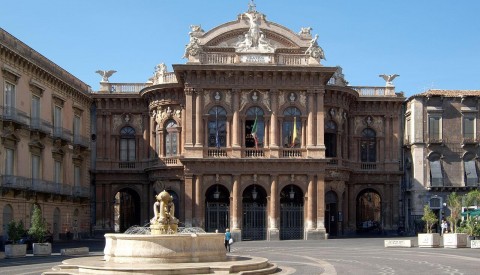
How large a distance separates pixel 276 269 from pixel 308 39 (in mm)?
32092

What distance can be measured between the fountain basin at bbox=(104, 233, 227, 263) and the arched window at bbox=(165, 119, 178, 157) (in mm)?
28372

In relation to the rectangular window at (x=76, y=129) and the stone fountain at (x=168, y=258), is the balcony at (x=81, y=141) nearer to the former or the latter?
the rectangular window at (x=76, y=129)

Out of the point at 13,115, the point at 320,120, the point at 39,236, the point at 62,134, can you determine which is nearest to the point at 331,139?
the point at 320,120

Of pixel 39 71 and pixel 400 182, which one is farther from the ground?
pixel 39 71

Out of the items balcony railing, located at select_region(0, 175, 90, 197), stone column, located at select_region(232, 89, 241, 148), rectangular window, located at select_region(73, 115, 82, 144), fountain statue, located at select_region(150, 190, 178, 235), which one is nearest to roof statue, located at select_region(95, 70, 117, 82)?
rectangular window, located at select_region(73, 115, 82, 144)

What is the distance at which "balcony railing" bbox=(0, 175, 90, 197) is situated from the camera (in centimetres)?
4180

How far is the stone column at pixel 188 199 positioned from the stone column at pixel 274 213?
513 cm

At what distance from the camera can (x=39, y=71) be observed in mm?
46750

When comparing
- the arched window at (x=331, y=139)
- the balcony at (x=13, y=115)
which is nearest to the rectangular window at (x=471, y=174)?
the arched window at (x=331, y=139)

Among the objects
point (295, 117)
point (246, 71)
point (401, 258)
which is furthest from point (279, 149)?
point (401, 258)

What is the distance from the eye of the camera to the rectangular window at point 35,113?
45750mm

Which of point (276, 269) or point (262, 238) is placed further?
point (262, 238)

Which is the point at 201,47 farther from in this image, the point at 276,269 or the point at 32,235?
the point at 276,269

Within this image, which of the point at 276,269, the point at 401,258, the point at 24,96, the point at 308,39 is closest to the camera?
the point at 276,269
